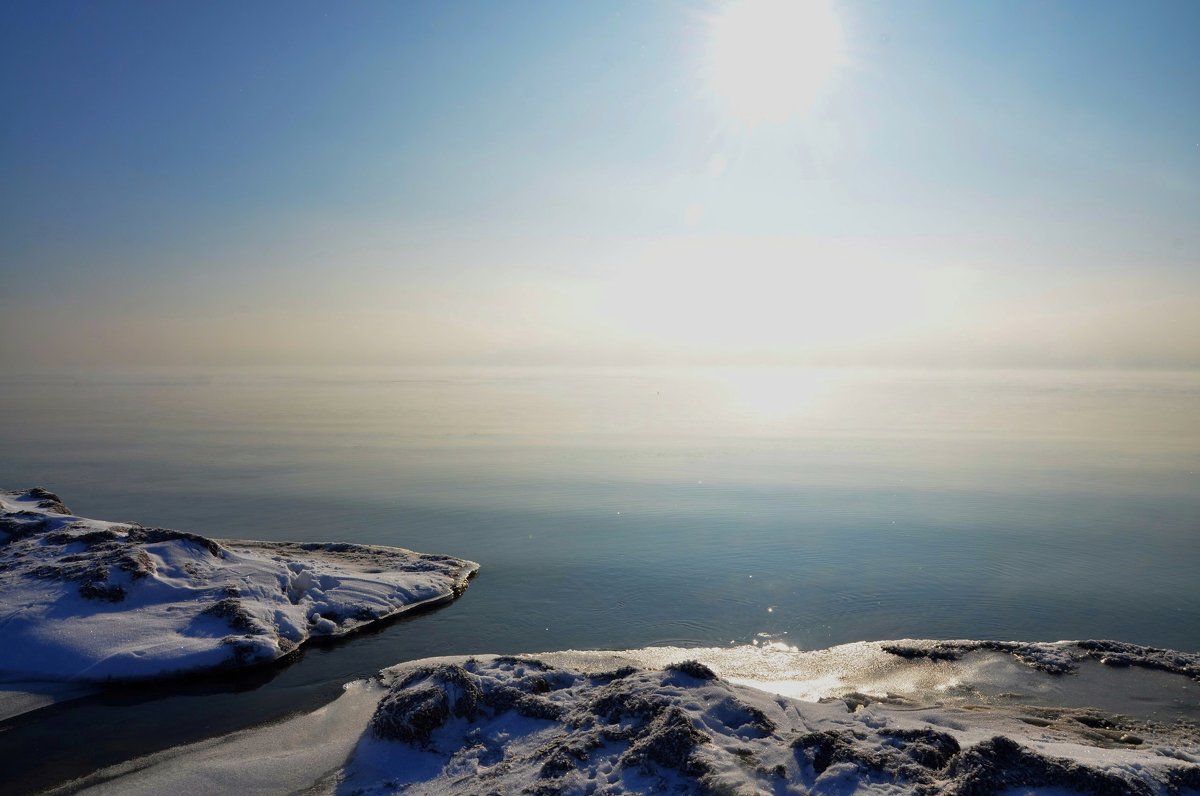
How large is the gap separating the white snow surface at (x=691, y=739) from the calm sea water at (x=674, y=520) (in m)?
1.54

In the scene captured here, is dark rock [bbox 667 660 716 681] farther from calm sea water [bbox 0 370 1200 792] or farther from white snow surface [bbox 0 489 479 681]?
white snow surface [bbox 0 489 479 681]

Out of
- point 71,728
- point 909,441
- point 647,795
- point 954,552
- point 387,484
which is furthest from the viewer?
point 909,441

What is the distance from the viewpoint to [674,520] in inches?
760

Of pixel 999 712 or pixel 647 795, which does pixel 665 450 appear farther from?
pixel 647 795

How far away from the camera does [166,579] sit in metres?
12.2

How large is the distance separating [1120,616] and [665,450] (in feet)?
68.3

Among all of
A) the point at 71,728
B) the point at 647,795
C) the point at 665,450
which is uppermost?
the point at 665,450

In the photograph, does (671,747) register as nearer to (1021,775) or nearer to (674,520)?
(1021,775)

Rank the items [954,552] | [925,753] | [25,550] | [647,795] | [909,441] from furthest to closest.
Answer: [909,441] < [954,552] < [25,550] < [925,753] < [647,795]

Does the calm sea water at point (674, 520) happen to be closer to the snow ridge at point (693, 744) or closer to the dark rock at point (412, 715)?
the dark rock at point (412, 715)

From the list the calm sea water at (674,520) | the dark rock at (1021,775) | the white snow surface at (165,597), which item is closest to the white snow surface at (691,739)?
the dark rock at (1021,775)

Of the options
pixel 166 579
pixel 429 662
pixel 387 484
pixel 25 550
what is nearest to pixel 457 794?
pixel 429 662

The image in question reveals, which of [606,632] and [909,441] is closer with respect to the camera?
[606,632]

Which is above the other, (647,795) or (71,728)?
(647,795)
